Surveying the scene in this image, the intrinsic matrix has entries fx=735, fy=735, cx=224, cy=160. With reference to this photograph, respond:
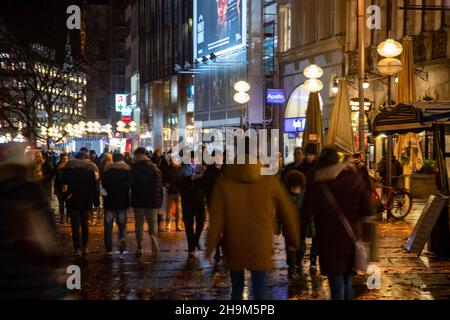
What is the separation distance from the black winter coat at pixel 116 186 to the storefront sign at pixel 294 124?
991 inches

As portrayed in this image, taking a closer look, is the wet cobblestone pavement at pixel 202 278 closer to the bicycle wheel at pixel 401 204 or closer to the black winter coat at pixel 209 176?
the black winter coat at pixel 209 176

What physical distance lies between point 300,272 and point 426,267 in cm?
233

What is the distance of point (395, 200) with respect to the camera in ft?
68.3

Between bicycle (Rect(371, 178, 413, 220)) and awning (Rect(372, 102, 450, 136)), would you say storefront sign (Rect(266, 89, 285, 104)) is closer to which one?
bicycle (Rect(371, 178, 413, 220))

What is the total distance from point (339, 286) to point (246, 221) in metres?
1.17

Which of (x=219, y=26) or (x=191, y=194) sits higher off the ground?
(x=219, y=26)

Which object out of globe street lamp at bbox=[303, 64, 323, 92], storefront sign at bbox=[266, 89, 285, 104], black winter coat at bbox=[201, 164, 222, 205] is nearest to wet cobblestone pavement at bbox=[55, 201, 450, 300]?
black winter coat at bbox=[201, 164, 222, 205]

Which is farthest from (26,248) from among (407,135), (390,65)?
(407,135)

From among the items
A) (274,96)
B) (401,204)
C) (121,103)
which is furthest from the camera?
(121,103)

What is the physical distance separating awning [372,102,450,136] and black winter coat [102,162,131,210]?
5.54 metres

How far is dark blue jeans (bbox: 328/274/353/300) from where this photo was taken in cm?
751

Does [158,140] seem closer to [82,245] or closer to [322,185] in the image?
[82,245]

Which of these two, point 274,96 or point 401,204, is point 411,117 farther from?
point 274,96
